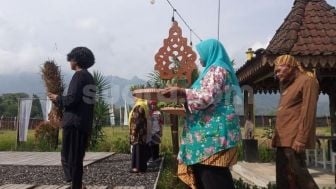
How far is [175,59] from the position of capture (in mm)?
5594

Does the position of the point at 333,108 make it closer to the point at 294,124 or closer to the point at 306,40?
the point at 306,40

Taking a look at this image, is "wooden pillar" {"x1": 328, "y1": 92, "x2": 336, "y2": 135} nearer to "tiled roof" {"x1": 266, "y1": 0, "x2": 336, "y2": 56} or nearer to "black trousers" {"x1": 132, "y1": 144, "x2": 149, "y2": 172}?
"tiled roof" {"x1": 266, "y1": 0, "x2": 336, "y2": 56}

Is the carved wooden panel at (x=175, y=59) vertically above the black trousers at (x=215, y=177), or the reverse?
the carved wooden panel at (x=175, y=59)

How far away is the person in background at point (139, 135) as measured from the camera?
709 centimetres

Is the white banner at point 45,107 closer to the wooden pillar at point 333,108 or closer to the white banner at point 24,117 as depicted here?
the white banner at point 24,117

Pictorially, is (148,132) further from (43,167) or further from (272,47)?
(272,47)

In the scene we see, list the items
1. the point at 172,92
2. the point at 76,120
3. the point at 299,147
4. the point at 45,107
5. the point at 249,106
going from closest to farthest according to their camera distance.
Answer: the point at 172,92 → the point at 299,147 → the point at 76,120 → the point at 249,106 → the point at 45,107

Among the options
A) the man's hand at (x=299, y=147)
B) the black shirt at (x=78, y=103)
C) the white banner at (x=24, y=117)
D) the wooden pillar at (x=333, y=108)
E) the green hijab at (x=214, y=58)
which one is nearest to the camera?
the green hijab at (x=214, y=58)

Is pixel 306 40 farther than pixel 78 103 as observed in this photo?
Yes

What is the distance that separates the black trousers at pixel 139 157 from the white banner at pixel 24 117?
670 centimetres

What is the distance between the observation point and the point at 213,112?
279 cm

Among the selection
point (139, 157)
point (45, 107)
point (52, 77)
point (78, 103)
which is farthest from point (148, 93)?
point (45, 107)

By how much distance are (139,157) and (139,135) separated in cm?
41

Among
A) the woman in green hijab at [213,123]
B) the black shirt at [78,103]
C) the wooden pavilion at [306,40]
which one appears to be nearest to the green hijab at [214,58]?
the woman in green hijab at [213,123]
